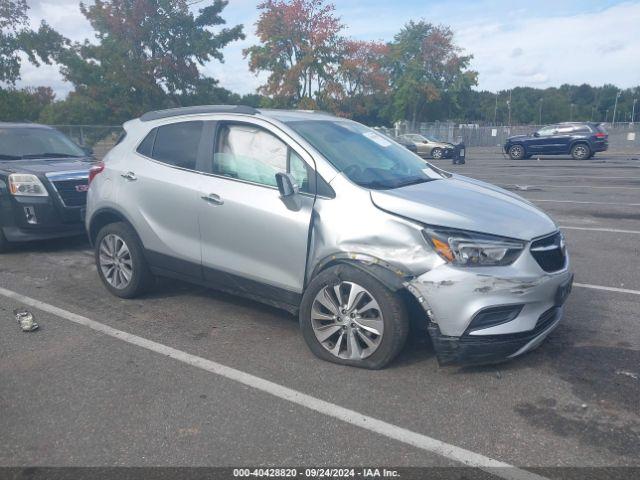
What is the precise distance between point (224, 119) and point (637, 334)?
12.3 feet

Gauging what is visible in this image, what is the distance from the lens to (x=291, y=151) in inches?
174

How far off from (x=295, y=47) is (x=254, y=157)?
36522mm

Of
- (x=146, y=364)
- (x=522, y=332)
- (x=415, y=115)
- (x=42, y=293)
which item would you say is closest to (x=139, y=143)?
(x=42, y=293)

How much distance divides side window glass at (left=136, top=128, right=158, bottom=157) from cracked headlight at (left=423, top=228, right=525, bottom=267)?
292 centimetres

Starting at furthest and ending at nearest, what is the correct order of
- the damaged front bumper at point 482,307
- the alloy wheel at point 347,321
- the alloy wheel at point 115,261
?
the alloy wheel at point 115,261, the alloy wheel at point 347,321, the damaged front bumper at point 482,307

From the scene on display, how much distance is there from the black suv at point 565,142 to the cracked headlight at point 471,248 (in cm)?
2426

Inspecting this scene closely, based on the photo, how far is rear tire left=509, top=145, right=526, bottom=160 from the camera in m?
26.8

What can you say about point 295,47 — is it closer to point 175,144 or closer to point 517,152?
point 517,152

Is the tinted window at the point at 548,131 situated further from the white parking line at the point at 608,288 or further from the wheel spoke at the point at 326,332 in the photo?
the wheel spoke at the point at 326,332

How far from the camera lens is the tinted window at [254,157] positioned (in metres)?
4.39

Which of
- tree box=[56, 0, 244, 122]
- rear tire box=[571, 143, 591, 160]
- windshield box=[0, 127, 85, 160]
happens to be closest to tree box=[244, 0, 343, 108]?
tree box=[56, 0, 244, 122]

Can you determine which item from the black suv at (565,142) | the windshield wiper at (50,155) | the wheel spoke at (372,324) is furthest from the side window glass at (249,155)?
the black suv at (565,142)

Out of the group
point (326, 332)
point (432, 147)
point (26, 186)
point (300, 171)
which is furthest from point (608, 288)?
point (432, 147)

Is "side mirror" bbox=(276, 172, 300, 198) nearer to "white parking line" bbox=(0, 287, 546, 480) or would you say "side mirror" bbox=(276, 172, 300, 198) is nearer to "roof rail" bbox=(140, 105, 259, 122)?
"roof rail" bbox=(140, 105, 259, 122)
